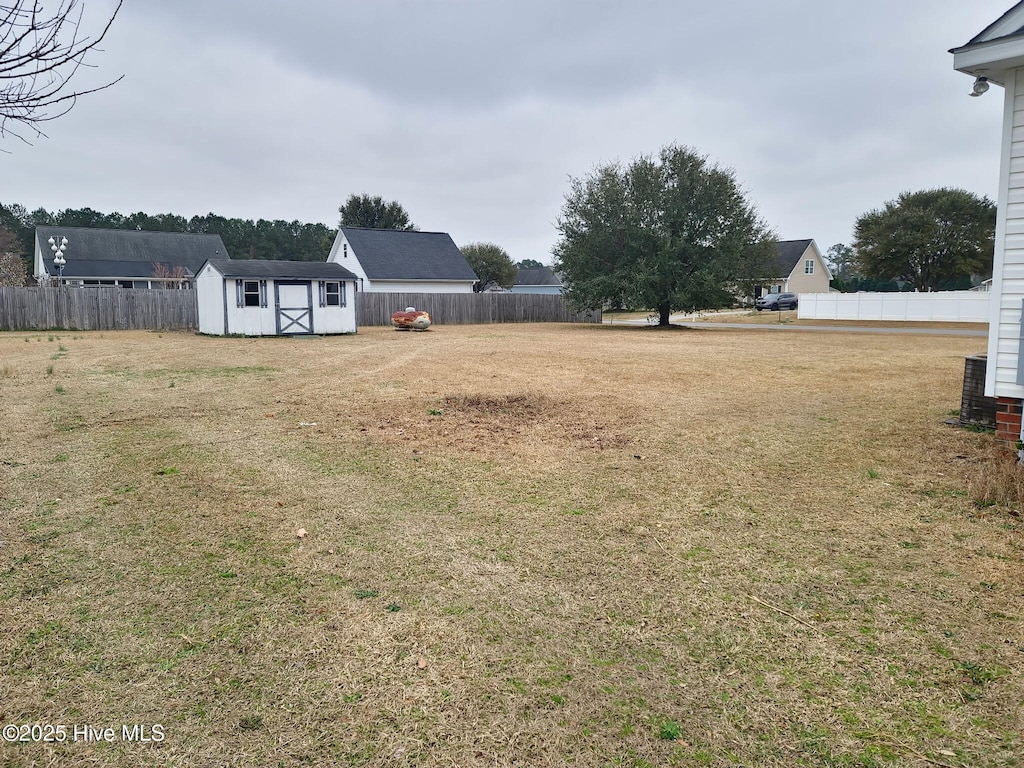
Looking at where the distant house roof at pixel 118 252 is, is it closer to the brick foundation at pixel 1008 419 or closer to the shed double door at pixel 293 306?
the shed double door at pixel 293 306

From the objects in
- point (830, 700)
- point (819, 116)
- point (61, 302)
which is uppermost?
point (819, 116)

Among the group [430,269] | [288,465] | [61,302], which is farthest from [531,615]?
[430,269]

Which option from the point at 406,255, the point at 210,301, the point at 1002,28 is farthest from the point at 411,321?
the point at 1002,28

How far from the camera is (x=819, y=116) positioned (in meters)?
18.8

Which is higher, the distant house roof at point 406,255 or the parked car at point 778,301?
the distant house roof at point 406,255

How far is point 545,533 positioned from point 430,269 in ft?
118

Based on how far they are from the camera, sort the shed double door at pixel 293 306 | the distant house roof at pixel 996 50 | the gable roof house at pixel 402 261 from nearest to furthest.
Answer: the distant house roof at pixel 996 50
the shed double door at pixel 293 306
the gable roof house at pixel 402 261

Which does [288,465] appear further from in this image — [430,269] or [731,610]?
[430,269]

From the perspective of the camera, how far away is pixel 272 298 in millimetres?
22297

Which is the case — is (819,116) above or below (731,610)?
above

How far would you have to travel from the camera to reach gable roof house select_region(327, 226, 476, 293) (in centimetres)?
3728

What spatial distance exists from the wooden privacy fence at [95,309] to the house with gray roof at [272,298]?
3.98 metres

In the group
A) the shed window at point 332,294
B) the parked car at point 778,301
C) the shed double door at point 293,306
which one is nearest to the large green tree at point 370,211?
the parked car at point 778,301

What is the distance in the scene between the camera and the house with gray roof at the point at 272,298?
72.0ft
